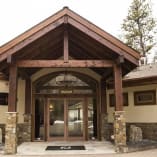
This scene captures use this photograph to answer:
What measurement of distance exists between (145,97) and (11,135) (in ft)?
22.0

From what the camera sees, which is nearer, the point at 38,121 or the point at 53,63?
the point at 53,63

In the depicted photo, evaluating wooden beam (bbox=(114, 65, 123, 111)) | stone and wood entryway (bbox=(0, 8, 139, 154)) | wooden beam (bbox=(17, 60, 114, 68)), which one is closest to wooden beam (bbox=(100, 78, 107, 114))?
stone and wood entryway (bbox=(0, 8, 139, 154))

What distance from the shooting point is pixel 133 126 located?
12.9m

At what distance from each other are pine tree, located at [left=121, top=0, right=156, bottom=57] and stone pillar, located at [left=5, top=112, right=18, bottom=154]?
63.3 feet

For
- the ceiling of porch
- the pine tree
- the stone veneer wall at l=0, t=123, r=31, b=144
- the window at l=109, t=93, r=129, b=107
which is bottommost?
the stone veneer wall at l=0, t=123, r=31, b=144

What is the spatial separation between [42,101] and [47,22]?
16.1 ft

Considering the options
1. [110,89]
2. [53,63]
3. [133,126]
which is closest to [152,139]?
[133,126]

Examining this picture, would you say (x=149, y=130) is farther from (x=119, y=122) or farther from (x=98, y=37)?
(x=98, y=37)

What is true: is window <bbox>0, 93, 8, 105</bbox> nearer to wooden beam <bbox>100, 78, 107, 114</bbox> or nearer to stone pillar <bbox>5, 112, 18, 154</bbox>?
stone pillar <bbox>5, 112, 18, 154</bbox>

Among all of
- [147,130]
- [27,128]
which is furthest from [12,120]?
Result: [147,130]

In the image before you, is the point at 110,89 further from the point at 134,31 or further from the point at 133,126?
the point at 134,31

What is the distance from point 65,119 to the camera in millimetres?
13320

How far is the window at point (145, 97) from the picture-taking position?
42.1 feet

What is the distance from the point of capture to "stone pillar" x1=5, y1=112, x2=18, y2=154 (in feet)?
31.6
